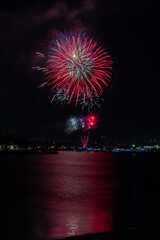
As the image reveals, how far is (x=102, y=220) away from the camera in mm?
13555

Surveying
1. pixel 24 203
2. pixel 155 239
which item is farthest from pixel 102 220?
pixel 24 203

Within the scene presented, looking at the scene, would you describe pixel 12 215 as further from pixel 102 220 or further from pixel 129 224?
pixel 129 224

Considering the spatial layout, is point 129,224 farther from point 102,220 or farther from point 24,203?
point 24,203

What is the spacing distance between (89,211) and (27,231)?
223 inches

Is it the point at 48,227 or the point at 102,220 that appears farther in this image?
the point at 102,220

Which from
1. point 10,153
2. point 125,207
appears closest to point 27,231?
point 125,207

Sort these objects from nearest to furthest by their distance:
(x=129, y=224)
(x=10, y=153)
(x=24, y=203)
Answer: (x=129, y=224)
(x=24, y=203)
(x=10, y=153)

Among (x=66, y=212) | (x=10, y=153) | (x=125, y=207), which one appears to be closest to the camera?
(x=66, y=212)

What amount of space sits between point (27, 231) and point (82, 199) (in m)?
11.0

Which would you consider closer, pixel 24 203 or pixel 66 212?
pixel 66 212

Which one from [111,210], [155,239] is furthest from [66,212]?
[155,239]

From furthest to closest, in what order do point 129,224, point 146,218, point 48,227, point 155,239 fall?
point 146,218 → point 129,224 → point 48,227 → point 155,239

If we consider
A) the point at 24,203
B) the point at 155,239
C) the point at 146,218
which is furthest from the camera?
the point at 24,203

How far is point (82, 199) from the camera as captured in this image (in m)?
22.2
